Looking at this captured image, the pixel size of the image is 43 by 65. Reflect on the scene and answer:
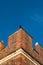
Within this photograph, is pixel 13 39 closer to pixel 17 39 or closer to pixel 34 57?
pixel 17 39

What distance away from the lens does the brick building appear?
36.3 metres

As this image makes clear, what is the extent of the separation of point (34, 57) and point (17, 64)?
9.74 feet

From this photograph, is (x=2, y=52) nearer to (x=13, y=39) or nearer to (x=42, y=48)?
(x=13, y=39)

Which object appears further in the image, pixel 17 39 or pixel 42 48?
pixel 42 48

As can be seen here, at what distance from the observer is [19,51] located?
119ft

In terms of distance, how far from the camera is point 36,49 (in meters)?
39.3

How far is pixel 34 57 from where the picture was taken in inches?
1495

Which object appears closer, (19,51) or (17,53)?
(19,51)

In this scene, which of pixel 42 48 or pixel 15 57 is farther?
pixel 42 48

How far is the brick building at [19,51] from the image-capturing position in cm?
3625

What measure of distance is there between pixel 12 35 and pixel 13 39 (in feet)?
1.76

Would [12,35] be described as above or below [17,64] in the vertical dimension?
above

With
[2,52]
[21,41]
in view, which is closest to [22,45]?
[21,41]

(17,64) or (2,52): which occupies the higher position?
(2,52)
